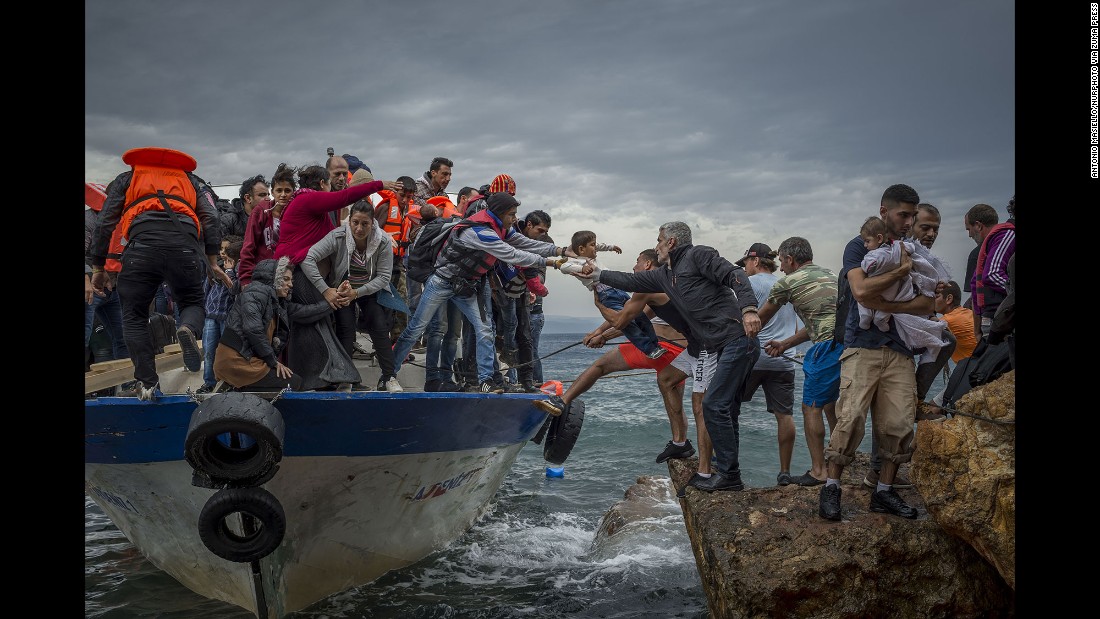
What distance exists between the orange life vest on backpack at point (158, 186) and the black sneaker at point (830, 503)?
482 centimetres

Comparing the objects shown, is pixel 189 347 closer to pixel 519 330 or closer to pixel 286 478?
pixel 286 478

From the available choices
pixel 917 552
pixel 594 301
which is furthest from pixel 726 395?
pixel 594 301

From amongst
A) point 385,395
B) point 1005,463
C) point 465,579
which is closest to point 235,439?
point 385,395

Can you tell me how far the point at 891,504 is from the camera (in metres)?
4.70

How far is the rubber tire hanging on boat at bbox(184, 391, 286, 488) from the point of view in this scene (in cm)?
421

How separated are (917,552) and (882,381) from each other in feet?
3.41

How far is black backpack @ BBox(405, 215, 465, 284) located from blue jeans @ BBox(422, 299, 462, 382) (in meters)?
0.37

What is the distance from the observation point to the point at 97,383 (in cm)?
704

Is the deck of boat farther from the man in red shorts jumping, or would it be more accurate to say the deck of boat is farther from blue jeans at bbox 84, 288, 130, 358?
the man in red shorts jumping

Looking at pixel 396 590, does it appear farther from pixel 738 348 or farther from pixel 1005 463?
pixel 1005 463

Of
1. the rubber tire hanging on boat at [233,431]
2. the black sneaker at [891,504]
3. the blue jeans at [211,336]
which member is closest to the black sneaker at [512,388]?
the blue jeans at [211,336]

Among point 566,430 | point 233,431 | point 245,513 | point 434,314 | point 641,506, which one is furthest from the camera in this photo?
point 641,506

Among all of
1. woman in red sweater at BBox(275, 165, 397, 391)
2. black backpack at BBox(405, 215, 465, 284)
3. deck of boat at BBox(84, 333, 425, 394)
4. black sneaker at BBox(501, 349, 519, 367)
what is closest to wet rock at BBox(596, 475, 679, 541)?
black sneaker at BBox(501, 349, 519, 367)
